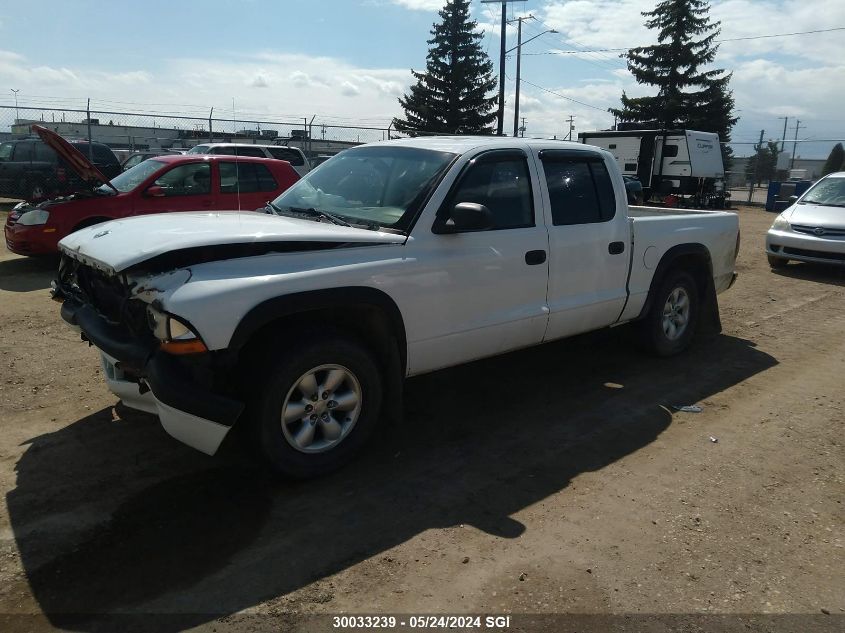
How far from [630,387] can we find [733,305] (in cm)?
417

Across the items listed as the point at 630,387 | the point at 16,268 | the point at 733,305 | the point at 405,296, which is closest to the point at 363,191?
the point at 405,296

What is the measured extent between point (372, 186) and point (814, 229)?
9398mm

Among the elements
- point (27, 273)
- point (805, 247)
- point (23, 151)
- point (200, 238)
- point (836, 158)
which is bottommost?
point (27, 273)

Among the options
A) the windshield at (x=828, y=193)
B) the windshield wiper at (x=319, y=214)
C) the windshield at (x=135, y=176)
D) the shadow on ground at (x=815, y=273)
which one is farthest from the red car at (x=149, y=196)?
the windshield at (x=828, y=193)

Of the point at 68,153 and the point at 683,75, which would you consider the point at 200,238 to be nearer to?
the point at 68,153

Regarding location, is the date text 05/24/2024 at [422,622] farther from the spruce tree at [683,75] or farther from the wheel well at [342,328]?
the spruce tree at [683,75]

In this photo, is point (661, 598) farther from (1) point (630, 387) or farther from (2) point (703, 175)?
(2) point (703, 175)

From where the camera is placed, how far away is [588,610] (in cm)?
280

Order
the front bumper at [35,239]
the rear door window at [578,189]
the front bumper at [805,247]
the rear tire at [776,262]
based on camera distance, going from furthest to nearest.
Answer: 1. the rear tire at [776,262]
2. the front bumper at [805,247]
3. the front bumper at [35,239]
4. the rear door window at [578,189]

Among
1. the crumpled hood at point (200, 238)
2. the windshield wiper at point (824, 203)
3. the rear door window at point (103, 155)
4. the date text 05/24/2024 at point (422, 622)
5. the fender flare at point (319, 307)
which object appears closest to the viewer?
the date text 05/24/2024 at point (422, 622)

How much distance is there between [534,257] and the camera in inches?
182

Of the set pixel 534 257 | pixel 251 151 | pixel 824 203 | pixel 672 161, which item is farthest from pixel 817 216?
pixel 672 161

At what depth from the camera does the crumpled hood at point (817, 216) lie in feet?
35.4

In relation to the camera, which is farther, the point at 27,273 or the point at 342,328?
the point at 27,273
